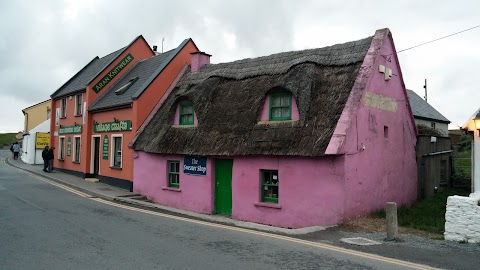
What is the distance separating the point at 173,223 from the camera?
10945mm

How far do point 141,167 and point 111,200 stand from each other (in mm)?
2677

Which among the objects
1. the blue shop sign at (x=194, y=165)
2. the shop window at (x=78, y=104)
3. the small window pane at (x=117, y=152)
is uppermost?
the shop window at (x=78, y=104)

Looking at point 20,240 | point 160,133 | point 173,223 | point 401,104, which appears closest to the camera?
point 20,240

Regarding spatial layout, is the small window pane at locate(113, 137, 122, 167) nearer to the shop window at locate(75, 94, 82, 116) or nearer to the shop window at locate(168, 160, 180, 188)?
the shop window at locate(168, 160, 180, 188)

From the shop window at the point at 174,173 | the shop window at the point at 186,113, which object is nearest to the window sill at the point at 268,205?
the shop window at the point at 174,173

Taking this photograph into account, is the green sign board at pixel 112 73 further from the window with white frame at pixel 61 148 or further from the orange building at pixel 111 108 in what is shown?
the window with white frame at pixel 61 148

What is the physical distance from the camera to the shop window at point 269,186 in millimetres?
13430

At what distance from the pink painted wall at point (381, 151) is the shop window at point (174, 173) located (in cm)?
800

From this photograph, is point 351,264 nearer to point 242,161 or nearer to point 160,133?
point 242,161

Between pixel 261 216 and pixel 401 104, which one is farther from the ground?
pixel 401 104

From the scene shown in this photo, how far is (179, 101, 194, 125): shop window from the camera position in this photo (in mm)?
17359

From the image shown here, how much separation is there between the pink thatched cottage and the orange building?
2326 millimetres

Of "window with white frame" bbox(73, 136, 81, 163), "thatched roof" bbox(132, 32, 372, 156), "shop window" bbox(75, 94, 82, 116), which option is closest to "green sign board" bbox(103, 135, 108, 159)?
"thatched roof" bbox(132, 32, 372, 156)

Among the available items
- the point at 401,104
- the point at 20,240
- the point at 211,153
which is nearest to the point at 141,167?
the point at 211,153
